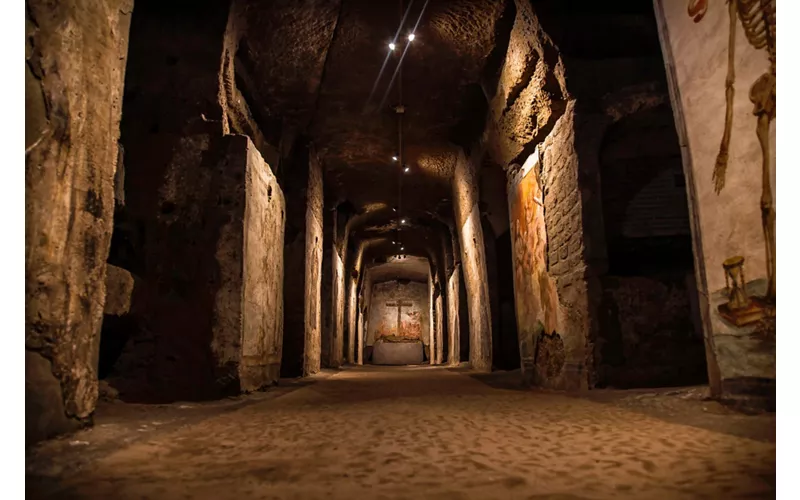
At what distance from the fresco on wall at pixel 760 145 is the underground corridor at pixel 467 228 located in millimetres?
15

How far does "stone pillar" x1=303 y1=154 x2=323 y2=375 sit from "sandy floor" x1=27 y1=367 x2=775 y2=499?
525 centimetres

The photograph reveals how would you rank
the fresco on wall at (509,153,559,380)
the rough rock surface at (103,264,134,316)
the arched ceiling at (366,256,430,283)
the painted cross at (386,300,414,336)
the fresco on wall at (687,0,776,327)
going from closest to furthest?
the fresco on wall at (687,0,776,327)
the rough rock surface at (103,264,134,316)
the fresco on wall at (509,153,559,380)
the arched ceiling at (366,256,430,283)
the painted cross at (386,300,414,336)

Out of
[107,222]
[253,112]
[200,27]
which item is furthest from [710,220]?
[253,112]

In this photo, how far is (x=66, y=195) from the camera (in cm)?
256

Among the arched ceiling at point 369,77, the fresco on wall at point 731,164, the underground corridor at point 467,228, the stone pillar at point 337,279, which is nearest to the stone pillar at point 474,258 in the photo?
the underground corridor at point 467,228

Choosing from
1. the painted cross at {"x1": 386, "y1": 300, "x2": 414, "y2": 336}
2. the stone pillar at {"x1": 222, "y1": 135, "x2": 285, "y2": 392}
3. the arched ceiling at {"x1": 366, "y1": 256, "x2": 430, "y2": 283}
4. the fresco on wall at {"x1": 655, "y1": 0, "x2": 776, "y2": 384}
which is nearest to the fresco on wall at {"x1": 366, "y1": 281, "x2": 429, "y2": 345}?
the painted cross at {"x1": 386, "y1": 300, "x2": 414, "y2": 336}

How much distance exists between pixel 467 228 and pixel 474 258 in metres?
0.74

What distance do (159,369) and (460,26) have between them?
514 cm

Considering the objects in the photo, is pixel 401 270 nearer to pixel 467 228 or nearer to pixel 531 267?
pixel 467 228

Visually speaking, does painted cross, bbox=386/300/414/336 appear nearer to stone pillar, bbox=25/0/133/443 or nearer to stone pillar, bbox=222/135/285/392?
stone pillar, bbox=222/135/285/392

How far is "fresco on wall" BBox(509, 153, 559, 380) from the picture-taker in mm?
6012

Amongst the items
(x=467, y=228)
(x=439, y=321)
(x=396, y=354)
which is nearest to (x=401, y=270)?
(x=396, y=354)

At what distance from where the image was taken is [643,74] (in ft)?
17.1

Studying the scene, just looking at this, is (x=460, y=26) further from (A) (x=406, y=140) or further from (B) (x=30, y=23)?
(B) (x=30, y=23)
